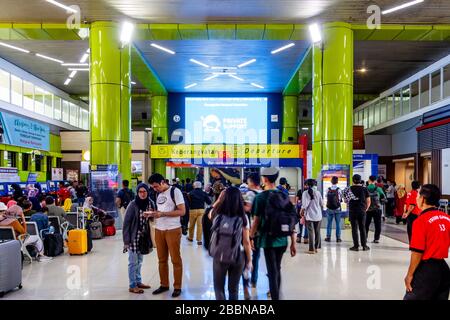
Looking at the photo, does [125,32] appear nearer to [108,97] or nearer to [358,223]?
[108,97]

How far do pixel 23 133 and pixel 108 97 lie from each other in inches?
319

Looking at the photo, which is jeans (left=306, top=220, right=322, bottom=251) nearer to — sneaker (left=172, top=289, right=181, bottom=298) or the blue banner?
sneaker (left=172, top=289, right=181, bottom=298)

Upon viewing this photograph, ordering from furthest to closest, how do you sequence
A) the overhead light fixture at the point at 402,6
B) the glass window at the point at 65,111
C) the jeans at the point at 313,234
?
1. the glass window at the point at 65,111
2. the overhead light fixture at the point at 402,6
3. the jeans at the point at 313,234

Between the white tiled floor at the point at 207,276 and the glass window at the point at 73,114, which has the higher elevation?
the glass window at the point at 73,114

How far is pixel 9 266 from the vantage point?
540cm

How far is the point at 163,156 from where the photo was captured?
2111 cm

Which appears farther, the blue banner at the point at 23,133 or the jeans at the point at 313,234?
the blue banner at the point at 23,133

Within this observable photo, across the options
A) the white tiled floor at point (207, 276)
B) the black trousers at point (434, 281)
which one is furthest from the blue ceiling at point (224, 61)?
the black trousers at point (434, 281)

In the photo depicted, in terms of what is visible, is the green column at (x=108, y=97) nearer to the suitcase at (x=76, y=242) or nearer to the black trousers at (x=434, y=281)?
the suitcase at (x=76, y=242)

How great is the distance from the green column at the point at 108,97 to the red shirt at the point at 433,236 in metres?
10.0

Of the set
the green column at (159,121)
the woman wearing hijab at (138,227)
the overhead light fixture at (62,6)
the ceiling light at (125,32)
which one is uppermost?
the overhead light fixture at (62,6)

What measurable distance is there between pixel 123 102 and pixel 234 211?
906 centimetres

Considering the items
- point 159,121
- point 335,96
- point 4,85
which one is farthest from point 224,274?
point 159,121

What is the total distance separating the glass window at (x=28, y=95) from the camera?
1894cm
